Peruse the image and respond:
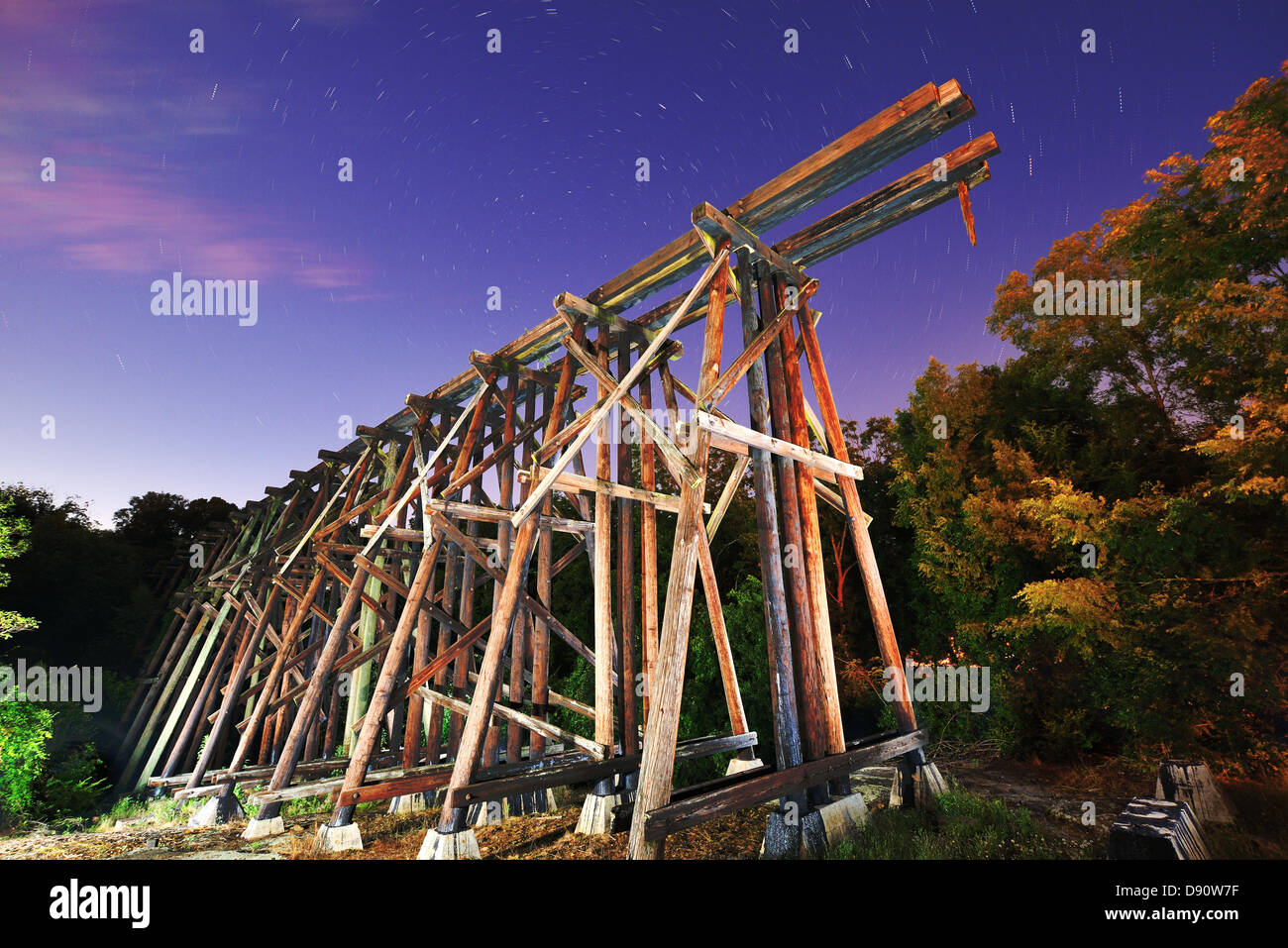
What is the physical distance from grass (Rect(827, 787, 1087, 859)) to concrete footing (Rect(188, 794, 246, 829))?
27.5 ft

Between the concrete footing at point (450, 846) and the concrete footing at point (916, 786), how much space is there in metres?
3.60

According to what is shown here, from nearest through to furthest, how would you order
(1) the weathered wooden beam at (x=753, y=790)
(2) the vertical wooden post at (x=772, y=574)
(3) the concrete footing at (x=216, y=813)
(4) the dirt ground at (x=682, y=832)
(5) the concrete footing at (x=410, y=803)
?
(1) the weathered wooden beam at (x=753, y=790), (2) the vertical wooden post at (x=772, y=574), (4) the dirt ground at (x=682, y=832), (5) the concrete footing at (x=410, y=803), (3) the concrete footing at (x=216, y=813)

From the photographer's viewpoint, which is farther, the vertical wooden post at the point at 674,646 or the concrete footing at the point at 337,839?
the concrete footing at the point at 337,839

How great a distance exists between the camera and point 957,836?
4555 mm

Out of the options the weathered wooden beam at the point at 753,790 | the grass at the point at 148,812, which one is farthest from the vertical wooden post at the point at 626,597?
the grass at the point at 148,812

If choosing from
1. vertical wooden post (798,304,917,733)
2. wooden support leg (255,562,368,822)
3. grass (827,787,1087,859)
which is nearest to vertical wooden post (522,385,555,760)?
wooden support leg (255,562,368,822)

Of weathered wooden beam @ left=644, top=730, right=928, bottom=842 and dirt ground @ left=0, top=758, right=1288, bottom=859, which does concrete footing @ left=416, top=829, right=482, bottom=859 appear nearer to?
dirt ground @ left=0, top=758, right=1288, bottom=859

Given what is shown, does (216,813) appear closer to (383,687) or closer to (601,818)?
(383,687)

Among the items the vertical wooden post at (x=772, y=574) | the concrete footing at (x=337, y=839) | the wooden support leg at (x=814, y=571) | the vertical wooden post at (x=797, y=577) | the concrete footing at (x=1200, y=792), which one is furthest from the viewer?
the concrete footing at (x=337, y=839)

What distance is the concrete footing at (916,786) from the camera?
→ 5.44 meters

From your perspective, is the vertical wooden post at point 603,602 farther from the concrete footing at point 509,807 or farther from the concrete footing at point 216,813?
the concrete footing at point 216,813
